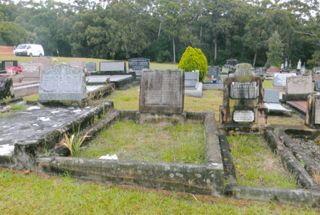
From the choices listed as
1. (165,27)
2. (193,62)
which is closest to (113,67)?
(193,62)

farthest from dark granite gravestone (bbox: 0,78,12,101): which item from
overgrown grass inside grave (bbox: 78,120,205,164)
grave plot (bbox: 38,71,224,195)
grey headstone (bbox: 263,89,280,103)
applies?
grey headstone (bbox: 263,89,280,103)

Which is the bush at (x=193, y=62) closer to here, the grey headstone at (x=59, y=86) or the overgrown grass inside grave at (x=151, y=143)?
the grey headstone at (x=59, y=86)

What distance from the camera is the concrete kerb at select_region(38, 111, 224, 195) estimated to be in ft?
9.33

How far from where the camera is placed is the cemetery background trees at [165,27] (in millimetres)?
35719

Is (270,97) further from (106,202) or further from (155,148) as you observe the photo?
(106,202)

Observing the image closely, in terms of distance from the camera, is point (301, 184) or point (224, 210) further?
point (301, 184)

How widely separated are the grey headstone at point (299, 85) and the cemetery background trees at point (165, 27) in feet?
95.0

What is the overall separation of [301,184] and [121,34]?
120 feet

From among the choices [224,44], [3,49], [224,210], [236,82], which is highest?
[224,44]

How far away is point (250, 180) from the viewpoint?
→ 3.26 metres

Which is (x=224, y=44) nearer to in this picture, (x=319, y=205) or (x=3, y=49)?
(x=3, y=49)

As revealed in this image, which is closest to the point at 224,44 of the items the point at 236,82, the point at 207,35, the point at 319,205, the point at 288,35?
the point at 207,35

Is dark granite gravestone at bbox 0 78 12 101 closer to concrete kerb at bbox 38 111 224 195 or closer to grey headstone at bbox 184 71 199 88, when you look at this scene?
concrete kerb at bbox 38 111 224 195

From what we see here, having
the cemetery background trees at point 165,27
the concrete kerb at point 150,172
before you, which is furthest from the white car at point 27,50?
the concrete kerb at point 150,172
